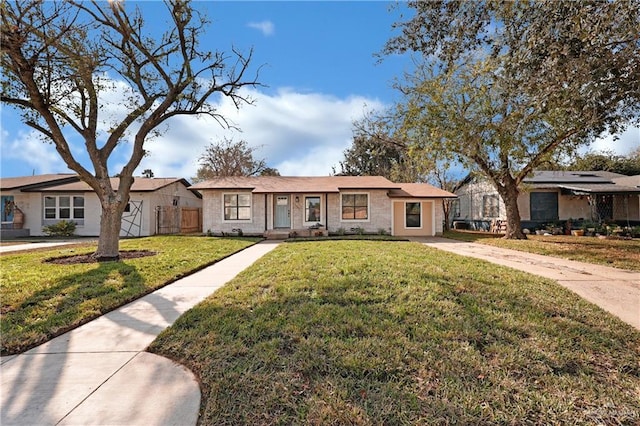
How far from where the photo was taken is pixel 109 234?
30.1 ft

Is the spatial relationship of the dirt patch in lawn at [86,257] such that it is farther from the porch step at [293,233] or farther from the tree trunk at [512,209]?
the tree trunk at [512,209]

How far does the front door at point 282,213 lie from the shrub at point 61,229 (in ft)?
39.2

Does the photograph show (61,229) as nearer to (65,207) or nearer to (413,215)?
(65,207)

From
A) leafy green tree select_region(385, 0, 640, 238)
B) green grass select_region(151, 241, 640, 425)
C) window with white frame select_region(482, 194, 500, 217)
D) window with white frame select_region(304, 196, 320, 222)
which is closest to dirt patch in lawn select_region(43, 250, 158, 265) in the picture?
green grass select_region(151, 241, 640, 425)

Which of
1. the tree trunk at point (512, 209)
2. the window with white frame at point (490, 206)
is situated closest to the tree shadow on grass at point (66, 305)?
the tree trunk at point (512, 209)

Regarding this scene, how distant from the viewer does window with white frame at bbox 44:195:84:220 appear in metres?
19.3

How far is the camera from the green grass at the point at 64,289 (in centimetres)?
402

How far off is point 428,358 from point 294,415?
1439 millimetres

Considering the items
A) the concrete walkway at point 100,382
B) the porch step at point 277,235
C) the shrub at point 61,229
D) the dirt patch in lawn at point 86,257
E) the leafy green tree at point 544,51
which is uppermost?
the leafy green tree at point 544,51

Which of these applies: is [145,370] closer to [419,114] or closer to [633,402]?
[633,402]

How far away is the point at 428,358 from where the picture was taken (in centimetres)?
308

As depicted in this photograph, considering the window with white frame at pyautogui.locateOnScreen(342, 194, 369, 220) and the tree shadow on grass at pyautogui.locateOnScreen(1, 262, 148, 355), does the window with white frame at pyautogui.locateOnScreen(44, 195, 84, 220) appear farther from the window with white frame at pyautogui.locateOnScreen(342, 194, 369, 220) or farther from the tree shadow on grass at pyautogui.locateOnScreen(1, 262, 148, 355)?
the window with white frame at pyautogui.locateOnScreen(342, 194, 369, 220)

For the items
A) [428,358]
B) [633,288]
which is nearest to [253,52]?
[428,358]

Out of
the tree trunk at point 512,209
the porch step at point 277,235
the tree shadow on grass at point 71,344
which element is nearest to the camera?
the tree shadow on grass at point 71,344
